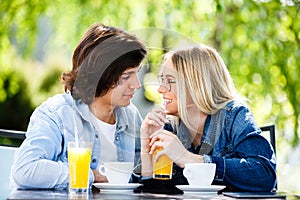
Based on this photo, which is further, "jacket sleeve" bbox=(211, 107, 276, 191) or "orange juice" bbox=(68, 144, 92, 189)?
"jacket sleeve" bbox=(211, 107, 276, 191)

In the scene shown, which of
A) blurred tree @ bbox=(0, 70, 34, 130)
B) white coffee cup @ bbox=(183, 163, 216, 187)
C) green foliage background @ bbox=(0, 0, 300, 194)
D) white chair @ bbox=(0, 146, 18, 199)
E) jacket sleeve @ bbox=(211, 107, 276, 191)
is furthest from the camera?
blurred tree @ bbox=(0, 70, 34, 130)

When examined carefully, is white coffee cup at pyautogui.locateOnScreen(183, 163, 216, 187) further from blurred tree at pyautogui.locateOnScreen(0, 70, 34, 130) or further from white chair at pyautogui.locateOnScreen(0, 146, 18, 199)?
blurred tree at pyautogui.locateOnScreen(0, 70, 34, 130)

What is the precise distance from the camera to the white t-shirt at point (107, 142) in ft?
5.09

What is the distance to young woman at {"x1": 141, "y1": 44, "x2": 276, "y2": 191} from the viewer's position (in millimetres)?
1570

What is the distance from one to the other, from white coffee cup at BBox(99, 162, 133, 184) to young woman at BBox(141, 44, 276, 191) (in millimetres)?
95

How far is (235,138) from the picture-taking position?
165cm

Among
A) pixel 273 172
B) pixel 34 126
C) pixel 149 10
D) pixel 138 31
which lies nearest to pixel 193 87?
pixel 138 31

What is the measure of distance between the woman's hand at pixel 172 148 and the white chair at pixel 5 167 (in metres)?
0.55

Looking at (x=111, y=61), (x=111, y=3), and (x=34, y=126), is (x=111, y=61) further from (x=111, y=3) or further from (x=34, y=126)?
(x=111, y=3)

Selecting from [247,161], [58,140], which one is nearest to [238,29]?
[247,161]

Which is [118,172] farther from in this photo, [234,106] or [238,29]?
[238,29]

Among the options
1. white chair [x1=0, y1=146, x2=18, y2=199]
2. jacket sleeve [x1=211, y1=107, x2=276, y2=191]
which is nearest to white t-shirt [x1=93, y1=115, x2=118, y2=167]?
jacket sleeve [x1=211, y1=107, x2=276, y2=191]

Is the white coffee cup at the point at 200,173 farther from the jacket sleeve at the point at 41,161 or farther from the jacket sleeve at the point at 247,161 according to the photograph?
the jacket sleeve at the point at 41,161

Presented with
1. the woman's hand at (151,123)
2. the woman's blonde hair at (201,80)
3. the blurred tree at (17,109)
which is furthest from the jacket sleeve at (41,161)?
the blurred tree at (17,109)
